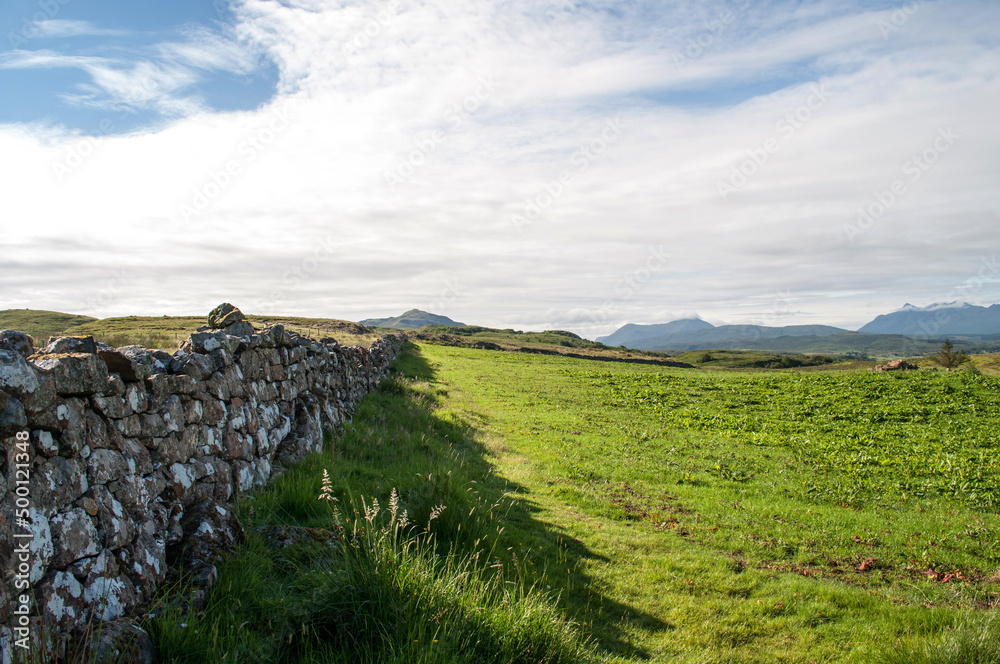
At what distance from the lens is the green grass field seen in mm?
4480

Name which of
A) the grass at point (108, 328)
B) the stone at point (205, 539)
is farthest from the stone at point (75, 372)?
the grass at point (108, 328)

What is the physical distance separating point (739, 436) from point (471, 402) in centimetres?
1196

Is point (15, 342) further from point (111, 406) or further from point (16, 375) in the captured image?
point (111, 406)

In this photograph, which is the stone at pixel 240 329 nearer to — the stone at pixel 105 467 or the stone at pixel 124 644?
the stone at pixel 105 467

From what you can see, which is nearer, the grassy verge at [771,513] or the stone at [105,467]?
the stone at [105,467]

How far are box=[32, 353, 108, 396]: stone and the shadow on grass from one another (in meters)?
2.00

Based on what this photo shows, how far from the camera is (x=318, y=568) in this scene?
4996 mm

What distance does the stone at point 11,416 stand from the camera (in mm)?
3416

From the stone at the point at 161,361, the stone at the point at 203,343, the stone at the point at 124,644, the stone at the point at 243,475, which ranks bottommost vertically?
the stone at the point at 124,644

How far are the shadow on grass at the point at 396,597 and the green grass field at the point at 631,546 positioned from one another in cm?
3

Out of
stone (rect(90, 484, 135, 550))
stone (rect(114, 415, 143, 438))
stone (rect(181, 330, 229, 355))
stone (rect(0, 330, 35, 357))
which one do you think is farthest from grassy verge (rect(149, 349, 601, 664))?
stone (rect(0, 330, 35, 357))

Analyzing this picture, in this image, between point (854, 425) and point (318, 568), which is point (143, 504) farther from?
point (854, 425)

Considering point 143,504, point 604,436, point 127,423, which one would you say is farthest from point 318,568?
point 604,436

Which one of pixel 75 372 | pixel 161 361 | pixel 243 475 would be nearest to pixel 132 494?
pixel 75 372
